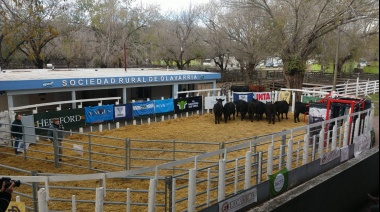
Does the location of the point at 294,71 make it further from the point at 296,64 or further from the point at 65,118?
the point at 65,118

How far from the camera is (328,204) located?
5332mm

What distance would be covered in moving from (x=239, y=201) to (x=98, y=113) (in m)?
9.90

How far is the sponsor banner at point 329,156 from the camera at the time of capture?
718cm

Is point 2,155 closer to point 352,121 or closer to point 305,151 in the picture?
point 305,151

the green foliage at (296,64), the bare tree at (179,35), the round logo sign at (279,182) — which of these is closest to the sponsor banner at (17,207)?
the round logo sign at (279,182)

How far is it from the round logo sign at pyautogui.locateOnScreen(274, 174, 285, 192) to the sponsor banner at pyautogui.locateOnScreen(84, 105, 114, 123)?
9.64 m

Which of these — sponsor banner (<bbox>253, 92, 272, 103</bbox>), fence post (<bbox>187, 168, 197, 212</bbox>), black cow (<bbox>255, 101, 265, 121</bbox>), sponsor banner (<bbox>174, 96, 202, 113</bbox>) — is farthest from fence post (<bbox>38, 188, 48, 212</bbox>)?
sponsor banner (<bbox>253, 92, 272, 103</bbox>)

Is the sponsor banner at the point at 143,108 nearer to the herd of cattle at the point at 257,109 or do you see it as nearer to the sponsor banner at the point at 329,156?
the herd of cattle at the point at 257,109

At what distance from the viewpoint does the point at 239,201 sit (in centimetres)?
532

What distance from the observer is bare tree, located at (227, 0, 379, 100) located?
18.3 meters

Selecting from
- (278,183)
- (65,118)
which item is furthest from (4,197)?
(65,118)

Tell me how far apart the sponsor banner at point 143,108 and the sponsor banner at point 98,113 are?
3.99 ft

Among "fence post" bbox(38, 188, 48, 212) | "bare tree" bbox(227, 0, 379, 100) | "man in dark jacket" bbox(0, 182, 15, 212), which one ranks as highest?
"bare tree" bbox(227, 0, 379, 100)

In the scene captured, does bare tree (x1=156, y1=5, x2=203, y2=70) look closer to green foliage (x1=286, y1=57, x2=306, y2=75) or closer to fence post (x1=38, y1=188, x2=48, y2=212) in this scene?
green foliage (x1=286, y1=57, x2=306, y2=75)
